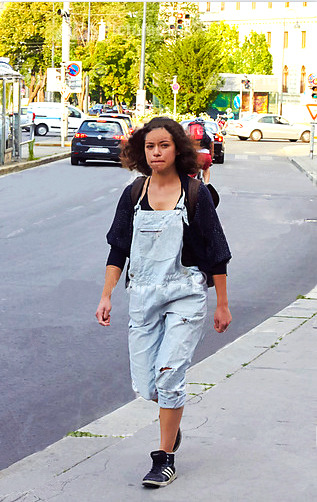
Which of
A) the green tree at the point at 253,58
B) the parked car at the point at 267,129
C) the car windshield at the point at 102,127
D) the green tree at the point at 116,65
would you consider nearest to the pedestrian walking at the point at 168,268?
the car windshield at the point at 102,127

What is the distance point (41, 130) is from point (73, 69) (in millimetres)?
13996

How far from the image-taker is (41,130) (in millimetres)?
54031

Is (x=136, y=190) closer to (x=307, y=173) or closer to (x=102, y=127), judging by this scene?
(x=307, y=173)

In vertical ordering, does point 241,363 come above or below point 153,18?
below

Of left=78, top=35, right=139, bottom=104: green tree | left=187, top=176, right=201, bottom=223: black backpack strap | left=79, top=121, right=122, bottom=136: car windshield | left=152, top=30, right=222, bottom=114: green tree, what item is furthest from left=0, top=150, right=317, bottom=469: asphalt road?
left=78, top=35, right=139, bottom=104: green tree

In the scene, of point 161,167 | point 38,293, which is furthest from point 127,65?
point 161,167

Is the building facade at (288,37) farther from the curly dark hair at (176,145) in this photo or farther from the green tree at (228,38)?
the curly dark hair at (176,145)

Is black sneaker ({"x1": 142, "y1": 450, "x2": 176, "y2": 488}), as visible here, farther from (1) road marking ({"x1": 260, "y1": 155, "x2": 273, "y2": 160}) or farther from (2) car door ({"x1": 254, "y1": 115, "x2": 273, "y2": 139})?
(2) car door ({"x1": 254, "y1": 115, "x2": 273, "y2": 139})

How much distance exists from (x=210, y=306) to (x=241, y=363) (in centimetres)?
287

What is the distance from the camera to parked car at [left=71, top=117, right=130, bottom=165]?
105 ft

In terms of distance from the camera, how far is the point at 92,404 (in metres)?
6.50

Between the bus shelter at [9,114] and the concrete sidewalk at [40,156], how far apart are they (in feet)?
1.22

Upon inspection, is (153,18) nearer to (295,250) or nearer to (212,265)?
(295,250)

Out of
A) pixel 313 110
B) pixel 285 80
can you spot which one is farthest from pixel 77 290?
pixel 285 80
